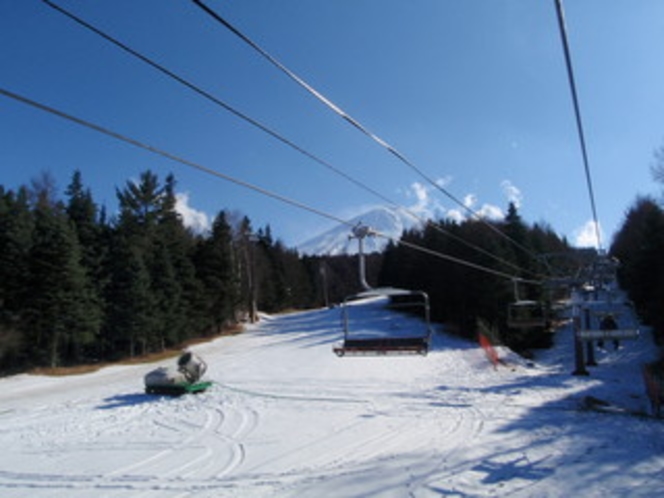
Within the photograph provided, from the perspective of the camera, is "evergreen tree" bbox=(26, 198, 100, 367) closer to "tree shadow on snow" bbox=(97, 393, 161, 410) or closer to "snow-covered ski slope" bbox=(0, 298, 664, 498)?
"snow-covered ski slope" bbox=(0, 298, 664, 498)

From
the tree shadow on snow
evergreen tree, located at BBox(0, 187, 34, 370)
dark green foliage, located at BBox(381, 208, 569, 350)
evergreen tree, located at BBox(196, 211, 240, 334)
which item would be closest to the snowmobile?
the tree shadow on snow

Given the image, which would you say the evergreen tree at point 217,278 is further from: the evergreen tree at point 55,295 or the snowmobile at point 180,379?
the snowmobile at point 180,379

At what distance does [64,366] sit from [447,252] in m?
32.6

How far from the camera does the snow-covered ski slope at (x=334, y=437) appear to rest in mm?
10344

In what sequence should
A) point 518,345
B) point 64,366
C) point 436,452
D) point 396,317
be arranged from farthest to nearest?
point 396,317
point 518,345
point 64,366
point 436,452

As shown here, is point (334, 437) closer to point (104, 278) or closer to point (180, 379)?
point (180, 379)

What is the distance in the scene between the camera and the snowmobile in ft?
68.0

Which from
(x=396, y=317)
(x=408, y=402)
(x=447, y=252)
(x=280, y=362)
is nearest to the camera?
(x=408, y=402)

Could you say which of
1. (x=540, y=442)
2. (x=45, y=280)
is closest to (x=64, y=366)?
(x=45, y=280)

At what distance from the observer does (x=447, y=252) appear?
46.4 metres

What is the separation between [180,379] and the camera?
68.7ft

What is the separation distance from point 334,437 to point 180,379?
30.7ft

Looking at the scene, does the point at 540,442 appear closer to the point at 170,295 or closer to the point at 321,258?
the point at 170,295

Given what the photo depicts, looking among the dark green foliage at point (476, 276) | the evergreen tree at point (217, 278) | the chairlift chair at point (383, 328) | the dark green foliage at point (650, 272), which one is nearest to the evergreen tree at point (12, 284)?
the evergreen tree at point (217, 278)
